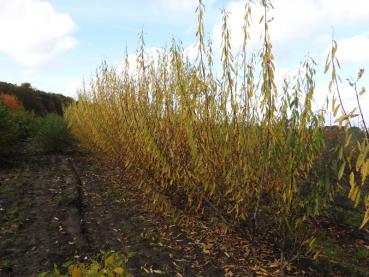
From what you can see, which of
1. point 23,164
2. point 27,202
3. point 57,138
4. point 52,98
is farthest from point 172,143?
point 52,98

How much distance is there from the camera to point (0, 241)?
343cm

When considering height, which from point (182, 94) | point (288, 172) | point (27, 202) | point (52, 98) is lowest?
point (27, 202)

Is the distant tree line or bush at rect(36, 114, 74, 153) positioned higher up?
the distant tree line

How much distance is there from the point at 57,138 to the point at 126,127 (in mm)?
4432

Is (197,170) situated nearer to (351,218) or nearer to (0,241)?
(0,241)

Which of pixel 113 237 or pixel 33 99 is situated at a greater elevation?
pixel 33 99

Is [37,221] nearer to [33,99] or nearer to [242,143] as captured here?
[242,143]

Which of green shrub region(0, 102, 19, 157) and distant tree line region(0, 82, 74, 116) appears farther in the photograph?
distant tree line region(0, 82, 74, 116)

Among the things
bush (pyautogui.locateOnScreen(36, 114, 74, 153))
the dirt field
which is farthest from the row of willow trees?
bush (pyautogui.locateOnScreen(36, 114, 74, 153))

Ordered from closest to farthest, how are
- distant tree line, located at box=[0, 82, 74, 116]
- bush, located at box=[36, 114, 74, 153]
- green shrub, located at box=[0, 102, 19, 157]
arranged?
green shrub, located at box=[0, 102, 19, 157] < bush, located at box=[36, 114, 74, 153] < distant tree line, located at box=[0, 82, 74, 116]

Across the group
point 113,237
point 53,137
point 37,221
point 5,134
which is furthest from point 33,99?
point 113,237

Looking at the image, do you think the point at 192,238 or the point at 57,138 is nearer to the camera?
the point at 192,238

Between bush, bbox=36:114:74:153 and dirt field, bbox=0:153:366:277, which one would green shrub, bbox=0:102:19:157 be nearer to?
dirt field, bbox=0:153:366:277

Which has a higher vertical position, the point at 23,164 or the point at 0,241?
the point at 23,164
